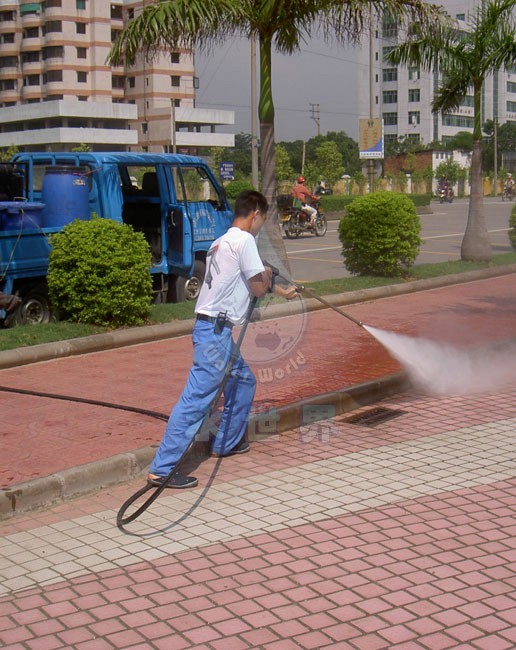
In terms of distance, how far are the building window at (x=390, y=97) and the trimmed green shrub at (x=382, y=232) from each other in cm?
9759

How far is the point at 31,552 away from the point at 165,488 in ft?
3.64

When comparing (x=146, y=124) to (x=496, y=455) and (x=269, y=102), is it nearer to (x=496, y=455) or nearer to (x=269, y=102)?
(x=269, y=102)

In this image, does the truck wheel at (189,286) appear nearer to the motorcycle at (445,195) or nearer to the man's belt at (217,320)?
the man's belt at (217,320)

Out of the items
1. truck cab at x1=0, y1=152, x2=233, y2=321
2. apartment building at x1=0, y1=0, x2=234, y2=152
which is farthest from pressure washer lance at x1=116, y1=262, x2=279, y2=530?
apartment building at x1=0, y1=0, x2=234, y2=152

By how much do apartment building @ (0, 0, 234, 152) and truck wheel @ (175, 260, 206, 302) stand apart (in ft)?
195

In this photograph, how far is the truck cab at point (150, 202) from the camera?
11469mm

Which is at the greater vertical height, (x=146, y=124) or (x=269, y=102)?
(x=146, y=124)

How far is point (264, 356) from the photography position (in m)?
9.68

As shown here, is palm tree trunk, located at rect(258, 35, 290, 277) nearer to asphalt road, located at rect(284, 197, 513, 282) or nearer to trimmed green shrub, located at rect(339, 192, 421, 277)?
trimmed green shrub, located at rect(339, 192, 421, 277)

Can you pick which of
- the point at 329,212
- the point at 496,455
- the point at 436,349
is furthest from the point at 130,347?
the point at 329,212

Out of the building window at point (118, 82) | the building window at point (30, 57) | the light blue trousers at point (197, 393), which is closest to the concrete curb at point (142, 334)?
the light blue trousers at point (197, 393)

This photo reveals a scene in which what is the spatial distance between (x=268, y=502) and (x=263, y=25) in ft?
31.6

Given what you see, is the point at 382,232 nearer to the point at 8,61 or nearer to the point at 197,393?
the point at 197,393

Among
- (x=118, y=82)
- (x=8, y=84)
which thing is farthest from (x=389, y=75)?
(x=8, y=84)
